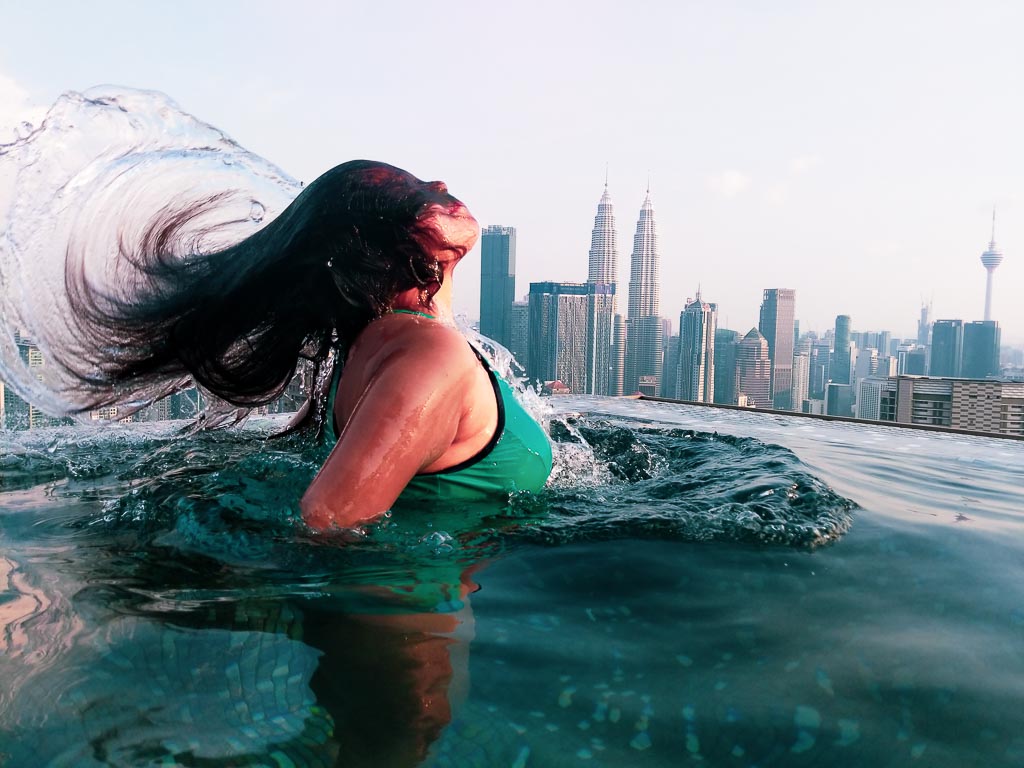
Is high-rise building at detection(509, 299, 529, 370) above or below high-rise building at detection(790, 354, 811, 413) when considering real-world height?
above

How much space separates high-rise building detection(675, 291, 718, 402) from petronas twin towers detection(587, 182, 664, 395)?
177 centimetres

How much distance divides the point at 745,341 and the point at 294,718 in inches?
2295

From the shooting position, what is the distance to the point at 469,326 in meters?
3.04

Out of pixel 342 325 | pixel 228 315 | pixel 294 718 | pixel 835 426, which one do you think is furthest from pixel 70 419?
pixel 835 426

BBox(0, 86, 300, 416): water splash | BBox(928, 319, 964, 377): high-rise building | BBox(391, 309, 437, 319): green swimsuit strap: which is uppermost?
BBox(928, 319, 964, 377): high-rise building

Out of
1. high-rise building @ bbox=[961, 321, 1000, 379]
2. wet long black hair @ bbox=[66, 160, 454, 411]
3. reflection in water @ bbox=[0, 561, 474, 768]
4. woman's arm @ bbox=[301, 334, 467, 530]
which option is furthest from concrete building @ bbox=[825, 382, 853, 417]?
reflection in water @ bbox=[0, 561, 474, 768]

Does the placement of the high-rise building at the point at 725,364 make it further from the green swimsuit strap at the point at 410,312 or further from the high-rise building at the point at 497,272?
the green swimsuit strap at the point at 410,312

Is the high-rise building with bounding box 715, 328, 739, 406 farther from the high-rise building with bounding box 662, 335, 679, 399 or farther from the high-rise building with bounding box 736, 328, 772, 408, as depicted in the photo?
the high-rise building with bounding box 662, 335, 679, 399

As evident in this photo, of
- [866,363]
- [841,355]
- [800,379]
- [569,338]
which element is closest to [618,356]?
[569,338]

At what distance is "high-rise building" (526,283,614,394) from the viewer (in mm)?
33844

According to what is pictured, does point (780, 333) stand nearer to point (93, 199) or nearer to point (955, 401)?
point (955, 401)

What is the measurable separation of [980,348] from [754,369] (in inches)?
894

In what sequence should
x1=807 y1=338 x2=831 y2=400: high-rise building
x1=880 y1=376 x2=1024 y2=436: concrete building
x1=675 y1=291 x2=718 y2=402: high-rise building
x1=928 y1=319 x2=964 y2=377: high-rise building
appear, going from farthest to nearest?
x1=928 y1=319 x2=964 y2=377: high-rise building → x1=807 y1=338 x2=831 y2=400: high-rise building → x1=675 y1=291 x2=718 y2=402: high-rise building → x1=880 y1=376 x2=1024 y2=436: concrete building

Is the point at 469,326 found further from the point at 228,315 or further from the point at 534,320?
the point at 534,320
